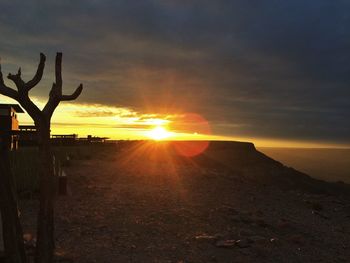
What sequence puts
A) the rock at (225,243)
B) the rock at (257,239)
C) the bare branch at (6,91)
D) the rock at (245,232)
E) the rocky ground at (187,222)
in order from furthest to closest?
the rock at (245,232) → the rock at (257,239) → the rock at (225,243) → the rocky ground at (187,222) → the bare branch at (6,91)

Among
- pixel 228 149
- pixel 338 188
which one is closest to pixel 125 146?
pixel 228 149

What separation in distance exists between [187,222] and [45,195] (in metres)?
6.58

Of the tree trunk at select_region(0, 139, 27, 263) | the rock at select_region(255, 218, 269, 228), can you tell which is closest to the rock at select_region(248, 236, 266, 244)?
the rock at select_region(255, 218, 269, 228)

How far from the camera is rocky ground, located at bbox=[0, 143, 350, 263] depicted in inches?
420

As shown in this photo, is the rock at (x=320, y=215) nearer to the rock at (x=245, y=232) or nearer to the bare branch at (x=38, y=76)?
the rock at (x=245, y=232)

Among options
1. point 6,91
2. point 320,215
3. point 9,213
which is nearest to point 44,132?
point 6,91

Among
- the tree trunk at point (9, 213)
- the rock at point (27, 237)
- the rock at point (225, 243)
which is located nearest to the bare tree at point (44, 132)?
the tree trunk at point (9, 213)

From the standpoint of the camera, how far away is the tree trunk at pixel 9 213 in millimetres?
7141

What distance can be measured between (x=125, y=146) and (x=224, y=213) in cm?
3637

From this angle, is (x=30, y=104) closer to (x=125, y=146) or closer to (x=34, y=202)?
(x=34, y=202)

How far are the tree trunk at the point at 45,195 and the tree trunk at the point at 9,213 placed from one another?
1.11ft

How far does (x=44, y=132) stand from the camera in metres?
7.36

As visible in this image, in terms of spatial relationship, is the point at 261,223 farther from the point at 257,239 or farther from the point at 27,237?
the point at 27,237

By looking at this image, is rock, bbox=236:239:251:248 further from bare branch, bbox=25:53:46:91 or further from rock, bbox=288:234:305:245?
bare branch, bbox=25:53:46:91
